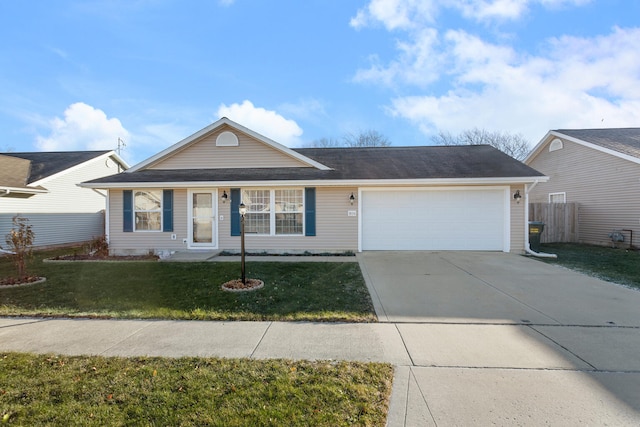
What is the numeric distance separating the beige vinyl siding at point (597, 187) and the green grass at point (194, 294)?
37.7 feet

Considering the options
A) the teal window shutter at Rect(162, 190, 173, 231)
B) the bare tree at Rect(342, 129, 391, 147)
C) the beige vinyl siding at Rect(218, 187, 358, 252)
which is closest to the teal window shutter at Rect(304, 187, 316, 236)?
the beige vinyl siding at Rect(218, 187, 358, 252)

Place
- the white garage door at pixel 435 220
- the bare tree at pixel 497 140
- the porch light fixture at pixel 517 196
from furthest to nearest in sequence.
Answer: the bare tree at pixel 497 140 < the white garage door at pixel 435 220 < the porch light fixture at pixel 517 196

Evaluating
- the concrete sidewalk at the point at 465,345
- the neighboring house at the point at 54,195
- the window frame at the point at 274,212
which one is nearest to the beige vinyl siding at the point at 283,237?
the window frame at the point at 274,212

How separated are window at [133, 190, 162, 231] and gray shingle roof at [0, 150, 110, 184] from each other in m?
5.50

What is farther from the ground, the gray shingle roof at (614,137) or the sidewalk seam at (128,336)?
the gray shingle roof at (614,137)

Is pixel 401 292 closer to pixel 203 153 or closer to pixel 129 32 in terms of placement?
pixel 203 153

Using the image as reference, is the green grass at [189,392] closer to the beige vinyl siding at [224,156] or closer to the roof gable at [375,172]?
the roof gable at [375,172]

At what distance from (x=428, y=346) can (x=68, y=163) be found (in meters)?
17.1

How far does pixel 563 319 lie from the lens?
14.2 feet

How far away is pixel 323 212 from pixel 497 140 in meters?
30.5

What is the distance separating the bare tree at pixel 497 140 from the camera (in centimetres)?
3203

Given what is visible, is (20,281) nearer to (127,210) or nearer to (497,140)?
(127,210)

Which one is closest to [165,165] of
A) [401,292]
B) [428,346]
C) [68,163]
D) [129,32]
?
[129,32]

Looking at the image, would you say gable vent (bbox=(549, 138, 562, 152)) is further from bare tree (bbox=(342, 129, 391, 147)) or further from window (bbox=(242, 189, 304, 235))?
bare tree (bbox=(342, 129, 391, 147))
